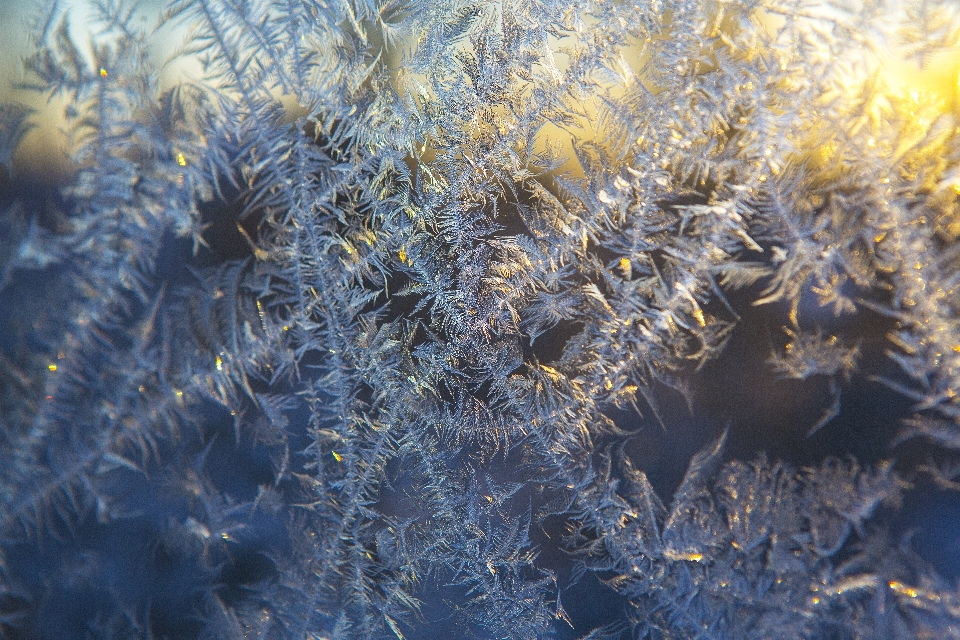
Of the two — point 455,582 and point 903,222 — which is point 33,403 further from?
point 903,222

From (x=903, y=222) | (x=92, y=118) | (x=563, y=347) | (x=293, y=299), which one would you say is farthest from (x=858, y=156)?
(x=92, y=118)

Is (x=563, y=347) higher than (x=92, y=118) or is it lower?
lower

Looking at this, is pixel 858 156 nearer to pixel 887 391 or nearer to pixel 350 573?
pixel 887 391

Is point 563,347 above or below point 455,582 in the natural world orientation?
above

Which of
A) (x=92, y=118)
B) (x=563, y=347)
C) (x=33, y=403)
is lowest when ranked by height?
(x=563, y=347)

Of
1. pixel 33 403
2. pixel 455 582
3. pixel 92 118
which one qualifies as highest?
pixel 92 118

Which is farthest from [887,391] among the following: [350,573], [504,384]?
[350,573]
